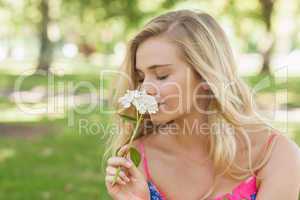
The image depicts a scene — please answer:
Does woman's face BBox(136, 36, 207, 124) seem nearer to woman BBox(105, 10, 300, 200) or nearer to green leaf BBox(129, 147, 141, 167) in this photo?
woman BBox(105, 10, 300, 200)

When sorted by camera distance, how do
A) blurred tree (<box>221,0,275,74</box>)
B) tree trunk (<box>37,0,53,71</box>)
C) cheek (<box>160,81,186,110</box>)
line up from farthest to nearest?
blurred tree (<box>221,0,275,74</box>) → tree trunk (<box>37,0,53,71</box>) → cheek (<box>160,81,186,110</box>)

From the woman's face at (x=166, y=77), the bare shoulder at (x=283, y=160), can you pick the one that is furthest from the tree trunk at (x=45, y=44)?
the bare shoulder at (x=283, y=160)

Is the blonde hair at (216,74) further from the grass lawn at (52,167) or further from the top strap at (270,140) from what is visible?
the grass lawn at (52,167)

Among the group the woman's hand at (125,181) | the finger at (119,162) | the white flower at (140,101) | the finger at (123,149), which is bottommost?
the woman's hand at (125,181)

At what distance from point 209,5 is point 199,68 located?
49.9 feet

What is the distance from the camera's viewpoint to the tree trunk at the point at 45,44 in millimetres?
17750

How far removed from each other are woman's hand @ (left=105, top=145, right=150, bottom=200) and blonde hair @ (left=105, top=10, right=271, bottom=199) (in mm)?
381

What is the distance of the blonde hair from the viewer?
271cm

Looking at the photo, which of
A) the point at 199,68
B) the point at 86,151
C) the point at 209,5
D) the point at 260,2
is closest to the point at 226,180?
the point at 199,68

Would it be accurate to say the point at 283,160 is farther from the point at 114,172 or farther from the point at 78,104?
the point at 78,104

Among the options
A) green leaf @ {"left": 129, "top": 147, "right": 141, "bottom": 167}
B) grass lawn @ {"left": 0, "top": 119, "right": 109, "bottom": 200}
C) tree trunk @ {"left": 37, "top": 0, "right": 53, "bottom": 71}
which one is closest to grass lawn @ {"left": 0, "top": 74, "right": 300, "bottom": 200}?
grass lawn @ {"left": 0, "top": 119, "right": 109, "bottom": 200}

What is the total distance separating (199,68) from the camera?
271 cm

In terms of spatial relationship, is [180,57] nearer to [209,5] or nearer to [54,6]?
[209,5]

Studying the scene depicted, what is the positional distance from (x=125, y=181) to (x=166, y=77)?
55cm
